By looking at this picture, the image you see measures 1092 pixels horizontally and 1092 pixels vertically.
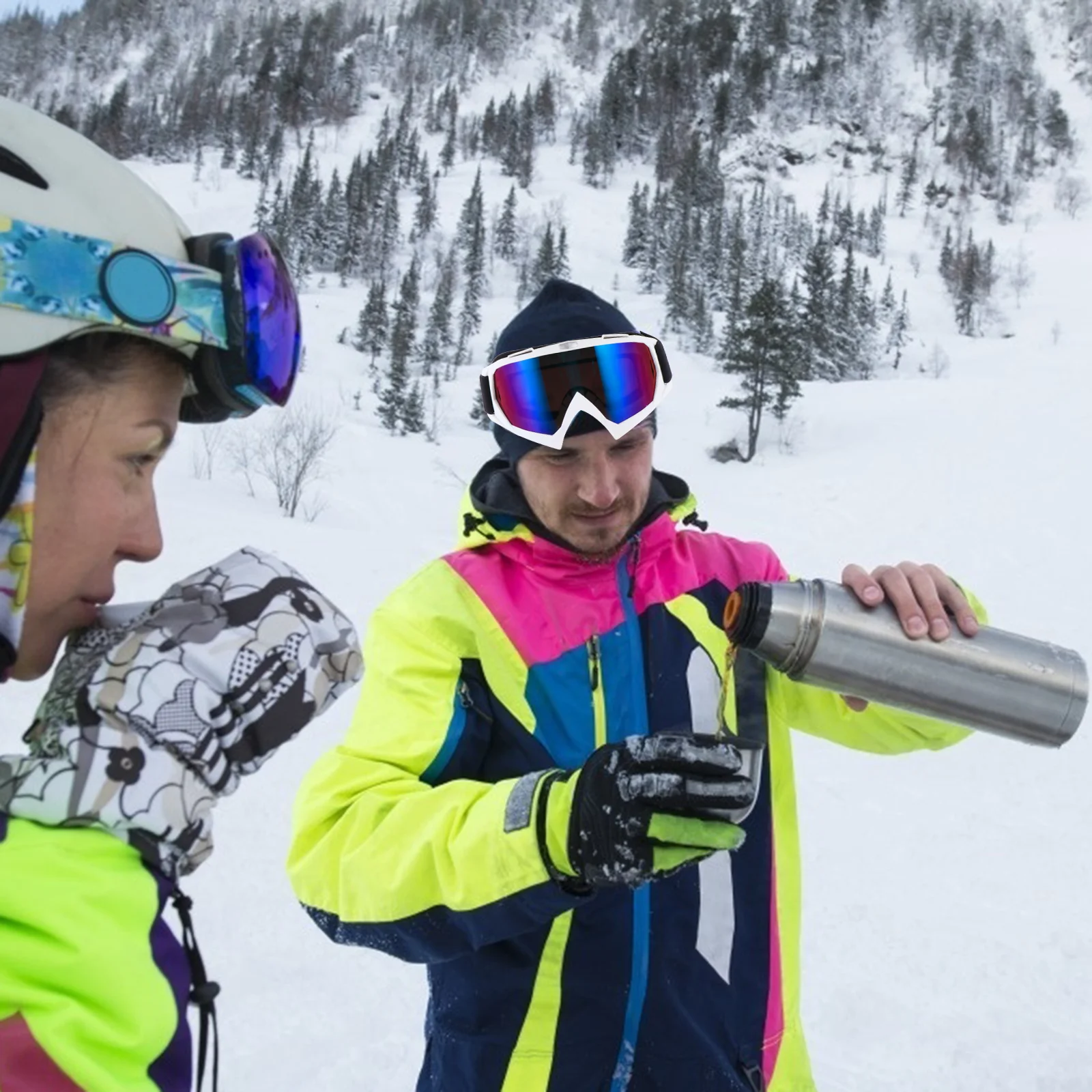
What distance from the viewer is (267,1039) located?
3.15 m

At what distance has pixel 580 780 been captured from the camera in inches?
44.4

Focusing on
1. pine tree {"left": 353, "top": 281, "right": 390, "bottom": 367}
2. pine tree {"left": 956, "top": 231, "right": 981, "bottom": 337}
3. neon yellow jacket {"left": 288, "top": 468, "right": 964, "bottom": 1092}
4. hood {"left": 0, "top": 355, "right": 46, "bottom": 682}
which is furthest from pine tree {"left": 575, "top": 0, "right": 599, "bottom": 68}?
hood {"left": 0, "top": 355, "right": 46, "bottom": 682}

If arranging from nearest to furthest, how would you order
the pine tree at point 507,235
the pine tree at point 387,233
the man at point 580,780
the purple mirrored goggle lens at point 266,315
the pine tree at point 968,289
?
the purple mirrored goggle lens at point 266,315, the man at point 580,780, the pine tree at point 968,289, the pine tree at point 387,233, the pine tree at point 507,235

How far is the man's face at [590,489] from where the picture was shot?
170 centimetres

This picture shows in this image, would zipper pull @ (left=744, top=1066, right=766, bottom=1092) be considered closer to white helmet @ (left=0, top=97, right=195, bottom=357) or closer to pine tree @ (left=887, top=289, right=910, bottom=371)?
white helmet @ (left=0, top=97, right=195, bottom=357)

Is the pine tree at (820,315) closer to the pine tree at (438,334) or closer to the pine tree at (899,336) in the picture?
the pine tree at (899,336)

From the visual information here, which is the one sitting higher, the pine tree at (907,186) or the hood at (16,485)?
the pine tree at (907,186)

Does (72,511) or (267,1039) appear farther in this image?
(267,1039)

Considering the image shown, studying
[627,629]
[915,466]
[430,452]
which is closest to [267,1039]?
[627,629]

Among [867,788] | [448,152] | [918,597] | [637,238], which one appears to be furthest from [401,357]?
[918,597]

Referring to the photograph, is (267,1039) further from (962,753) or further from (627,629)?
(962,753)

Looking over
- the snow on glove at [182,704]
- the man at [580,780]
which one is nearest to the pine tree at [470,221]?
the man at [580,780]

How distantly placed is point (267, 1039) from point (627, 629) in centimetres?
262

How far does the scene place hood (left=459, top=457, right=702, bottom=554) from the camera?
67.7 inches
